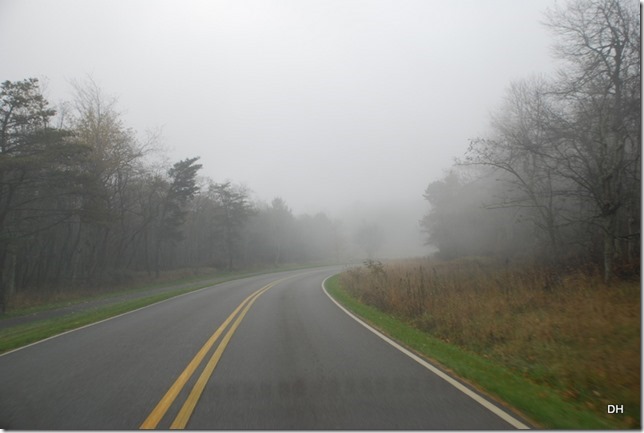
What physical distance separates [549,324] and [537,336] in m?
0.84

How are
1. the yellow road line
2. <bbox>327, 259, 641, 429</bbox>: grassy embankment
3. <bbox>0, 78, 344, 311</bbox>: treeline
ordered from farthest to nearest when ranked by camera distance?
<bbox>0, 78, 344, 311</bbox>: treeline
<bbox>327, 259, 641, 429</bbox>: grassy embankment
the yellow road line

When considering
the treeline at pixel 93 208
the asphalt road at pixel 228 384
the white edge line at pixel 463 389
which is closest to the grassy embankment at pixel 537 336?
the white edge line at pixel 463 389

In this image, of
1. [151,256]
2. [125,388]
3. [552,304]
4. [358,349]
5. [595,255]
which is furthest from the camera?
[151,256]

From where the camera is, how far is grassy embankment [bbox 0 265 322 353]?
1118cm

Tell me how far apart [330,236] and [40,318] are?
78.4 meters

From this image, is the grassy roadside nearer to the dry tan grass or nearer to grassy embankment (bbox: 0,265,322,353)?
the dry tan grass

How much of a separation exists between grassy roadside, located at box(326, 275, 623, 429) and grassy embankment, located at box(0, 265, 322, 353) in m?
9.24

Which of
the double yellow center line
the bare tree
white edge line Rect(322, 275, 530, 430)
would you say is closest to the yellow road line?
the double yellow center line

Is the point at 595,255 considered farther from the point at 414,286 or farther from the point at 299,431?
the point at 299,431

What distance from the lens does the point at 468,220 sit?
41.6 metres

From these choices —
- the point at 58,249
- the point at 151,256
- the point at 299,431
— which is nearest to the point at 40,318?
the point at 299,431

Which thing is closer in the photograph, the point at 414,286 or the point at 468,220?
the point at 414,286

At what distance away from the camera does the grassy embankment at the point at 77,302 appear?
11184 millimetres

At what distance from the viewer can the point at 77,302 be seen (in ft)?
74.1
